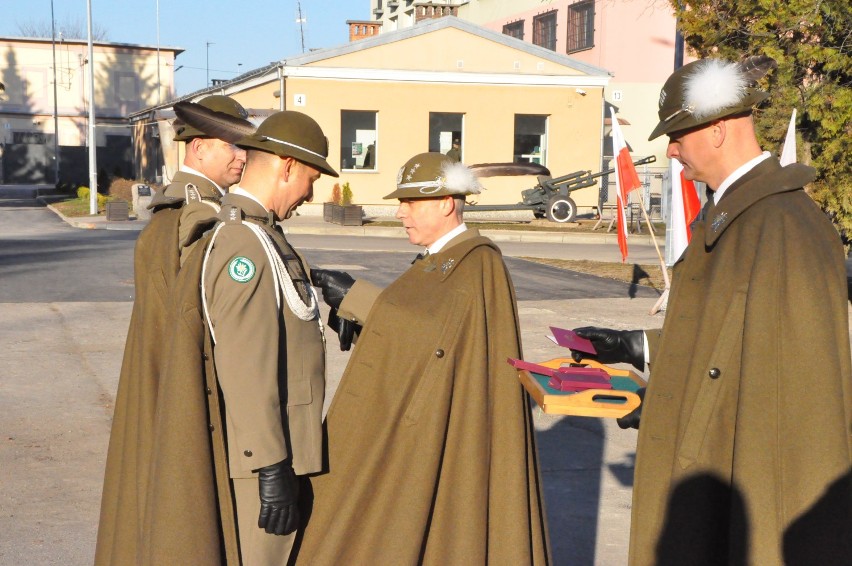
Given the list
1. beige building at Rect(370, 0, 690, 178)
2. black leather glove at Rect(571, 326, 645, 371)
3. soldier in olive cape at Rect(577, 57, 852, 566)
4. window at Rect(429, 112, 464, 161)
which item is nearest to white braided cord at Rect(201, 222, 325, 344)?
black leather glove at Rect(571, 326, 645, 371)

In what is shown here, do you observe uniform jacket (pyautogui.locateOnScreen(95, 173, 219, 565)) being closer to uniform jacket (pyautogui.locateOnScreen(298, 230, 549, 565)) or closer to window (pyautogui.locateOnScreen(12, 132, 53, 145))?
uniform jacket (pyautogui.locateOnScreen(298, 230, 549, 565))

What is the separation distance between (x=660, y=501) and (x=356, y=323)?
1.51 meters

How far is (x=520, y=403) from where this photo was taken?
3.76 metres

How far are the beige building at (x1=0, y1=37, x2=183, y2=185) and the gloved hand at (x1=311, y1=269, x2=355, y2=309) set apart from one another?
64.4m

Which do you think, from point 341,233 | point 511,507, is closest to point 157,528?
point 511,507

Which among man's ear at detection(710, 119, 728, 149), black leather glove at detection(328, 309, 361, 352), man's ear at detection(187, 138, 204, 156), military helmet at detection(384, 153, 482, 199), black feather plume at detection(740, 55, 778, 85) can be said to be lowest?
black leather glove at detection(328, 309, 361, 352)

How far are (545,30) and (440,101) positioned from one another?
53.5 ft

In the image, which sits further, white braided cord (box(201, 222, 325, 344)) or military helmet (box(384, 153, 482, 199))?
military helmet (box(384, 153, 482, 199))

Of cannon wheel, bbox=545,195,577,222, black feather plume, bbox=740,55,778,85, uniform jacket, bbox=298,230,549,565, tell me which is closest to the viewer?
black feather plume, bbox=740,55,778,85

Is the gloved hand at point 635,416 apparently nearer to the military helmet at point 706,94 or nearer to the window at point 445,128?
the military helmet at point 706,94

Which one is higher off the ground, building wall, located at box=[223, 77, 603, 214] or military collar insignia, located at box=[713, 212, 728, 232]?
building wall, located at box=[223, 77, 603, 214]

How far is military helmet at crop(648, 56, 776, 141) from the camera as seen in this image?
320 centimetres

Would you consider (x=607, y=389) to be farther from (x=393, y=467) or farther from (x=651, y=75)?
(x=651, y=75)

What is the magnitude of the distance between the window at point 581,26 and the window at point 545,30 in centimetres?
119
